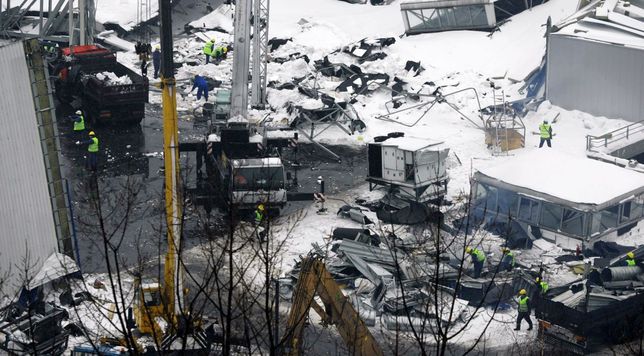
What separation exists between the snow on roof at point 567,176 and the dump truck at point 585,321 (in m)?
4.90

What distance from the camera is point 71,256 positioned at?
82.9 feet

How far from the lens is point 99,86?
36.3m

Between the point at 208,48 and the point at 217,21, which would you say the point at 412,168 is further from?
the point at 217,21

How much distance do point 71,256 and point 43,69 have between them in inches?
166

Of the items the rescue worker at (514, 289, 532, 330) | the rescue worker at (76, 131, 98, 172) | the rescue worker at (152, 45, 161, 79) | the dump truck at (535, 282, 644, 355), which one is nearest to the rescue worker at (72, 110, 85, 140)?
the rescue worker at (76, 131, 98, 172)

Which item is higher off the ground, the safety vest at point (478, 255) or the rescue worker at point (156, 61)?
the rescue worker at point (156, 61)

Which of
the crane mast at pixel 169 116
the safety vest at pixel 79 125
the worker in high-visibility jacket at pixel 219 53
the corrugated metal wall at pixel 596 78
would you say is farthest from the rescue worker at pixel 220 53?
the crane mast at pixel 169 116

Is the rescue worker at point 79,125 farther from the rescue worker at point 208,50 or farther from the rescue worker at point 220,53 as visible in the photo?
the rescue worker at point 220,53

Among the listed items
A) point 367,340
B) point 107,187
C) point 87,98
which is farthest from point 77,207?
point 367,340

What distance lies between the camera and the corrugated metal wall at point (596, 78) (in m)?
35.2

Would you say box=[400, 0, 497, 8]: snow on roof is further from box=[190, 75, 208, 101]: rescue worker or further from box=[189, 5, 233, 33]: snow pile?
box=[190, 75, 208, 101]: rescue worker

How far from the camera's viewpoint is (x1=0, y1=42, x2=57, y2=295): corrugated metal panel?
23594mm

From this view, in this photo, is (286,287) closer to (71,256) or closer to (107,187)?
(71,256)

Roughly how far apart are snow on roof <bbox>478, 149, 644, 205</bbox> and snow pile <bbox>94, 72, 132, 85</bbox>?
46.1 feet
